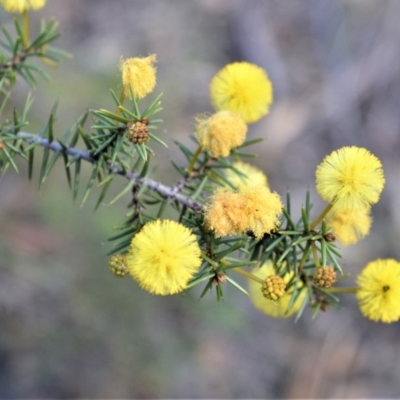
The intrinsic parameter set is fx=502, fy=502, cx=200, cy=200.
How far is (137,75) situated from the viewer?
143 cm

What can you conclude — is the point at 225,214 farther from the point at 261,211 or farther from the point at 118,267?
the point at 118,267

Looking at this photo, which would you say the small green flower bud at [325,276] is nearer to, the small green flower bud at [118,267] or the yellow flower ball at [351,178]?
the yellow flower ball at [351,178]

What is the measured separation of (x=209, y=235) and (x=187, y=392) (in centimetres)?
369

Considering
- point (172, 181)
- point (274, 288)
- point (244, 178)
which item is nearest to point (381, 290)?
point (274, 288)

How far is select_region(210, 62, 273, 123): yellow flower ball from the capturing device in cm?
167

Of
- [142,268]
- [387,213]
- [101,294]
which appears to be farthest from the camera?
[387,213]

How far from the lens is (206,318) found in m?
4.66

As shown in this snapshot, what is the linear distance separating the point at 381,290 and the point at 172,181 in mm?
3621

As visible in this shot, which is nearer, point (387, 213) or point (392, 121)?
point (387, 213)

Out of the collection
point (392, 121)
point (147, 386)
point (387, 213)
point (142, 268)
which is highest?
point (392, 121)

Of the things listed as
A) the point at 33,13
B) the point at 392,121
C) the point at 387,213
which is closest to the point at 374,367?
the point at 387,213

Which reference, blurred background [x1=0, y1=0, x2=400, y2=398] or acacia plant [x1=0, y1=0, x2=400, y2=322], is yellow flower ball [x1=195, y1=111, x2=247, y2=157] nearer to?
acacia plant [x1=0, y1=0, x2=400, y2=322]

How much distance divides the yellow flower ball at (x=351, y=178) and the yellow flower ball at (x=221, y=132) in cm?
30

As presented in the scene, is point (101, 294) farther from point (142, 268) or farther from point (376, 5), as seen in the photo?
point (376, 5)
